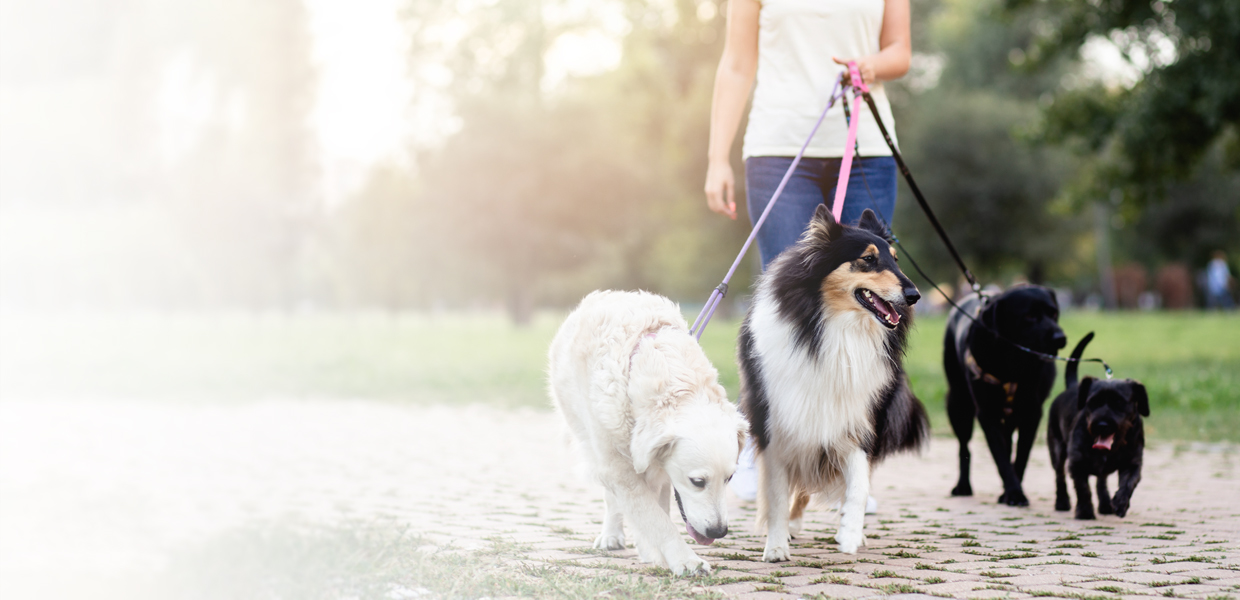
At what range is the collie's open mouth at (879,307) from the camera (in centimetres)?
382

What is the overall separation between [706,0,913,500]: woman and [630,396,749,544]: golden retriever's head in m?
1.18

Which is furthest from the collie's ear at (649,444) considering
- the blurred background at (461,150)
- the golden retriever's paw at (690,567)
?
the blurred background at (461,150)

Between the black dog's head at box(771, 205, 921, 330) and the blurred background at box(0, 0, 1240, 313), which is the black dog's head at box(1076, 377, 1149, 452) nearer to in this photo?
the black dog's head at box(771, 205, 921, 330)

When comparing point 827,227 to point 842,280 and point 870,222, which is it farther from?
point 870,222

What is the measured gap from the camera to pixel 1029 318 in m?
5.21

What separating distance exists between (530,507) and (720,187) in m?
2.18

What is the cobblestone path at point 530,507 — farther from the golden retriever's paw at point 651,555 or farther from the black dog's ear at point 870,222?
the black dog's ear at point 870,222

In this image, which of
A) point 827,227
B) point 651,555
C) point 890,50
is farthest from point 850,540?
point 890,50

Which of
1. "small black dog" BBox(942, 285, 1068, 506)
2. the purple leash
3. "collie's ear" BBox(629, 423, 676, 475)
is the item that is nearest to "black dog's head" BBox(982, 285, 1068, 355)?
"small black dog" BBox(942, 285, 1068, 506)

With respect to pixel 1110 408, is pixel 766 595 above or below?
below

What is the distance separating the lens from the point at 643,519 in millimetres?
3674

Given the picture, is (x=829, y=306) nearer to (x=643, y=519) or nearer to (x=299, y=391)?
(x=643, y=519)

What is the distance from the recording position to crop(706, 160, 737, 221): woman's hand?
4.84 meters

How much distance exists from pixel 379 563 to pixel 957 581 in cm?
231
